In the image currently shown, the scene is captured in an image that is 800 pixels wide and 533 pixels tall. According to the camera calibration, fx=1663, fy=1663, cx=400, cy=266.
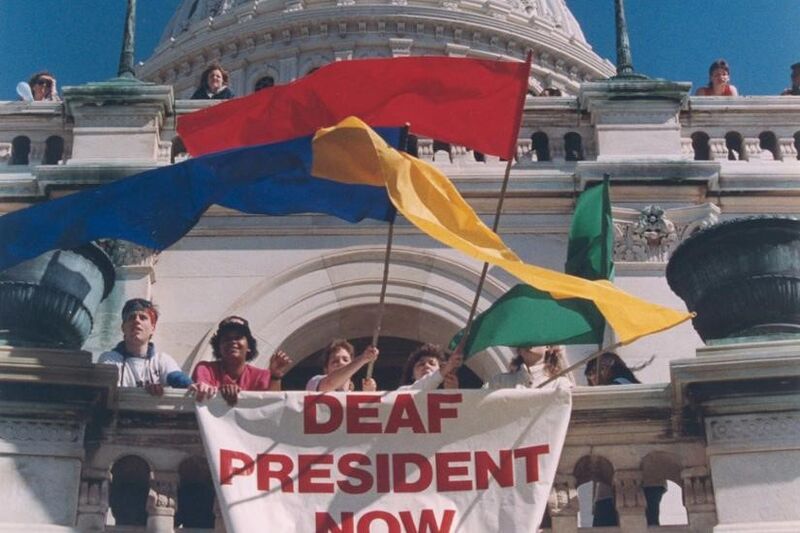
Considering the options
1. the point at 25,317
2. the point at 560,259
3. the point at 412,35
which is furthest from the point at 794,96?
the point at 412,35

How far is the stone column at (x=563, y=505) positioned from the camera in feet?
35.4

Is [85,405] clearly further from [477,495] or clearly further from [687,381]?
[687,381]

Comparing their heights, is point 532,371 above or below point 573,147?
below

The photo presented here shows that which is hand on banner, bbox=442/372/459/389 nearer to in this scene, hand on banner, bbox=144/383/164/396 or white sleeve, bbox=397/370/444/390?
white sleeve, bbox=397/370/444/390

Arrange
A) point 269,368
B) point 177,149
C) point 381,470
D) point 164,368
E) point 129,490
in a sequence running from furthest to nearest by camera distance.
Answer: point 177,149 → point 164,368 → point 269,368 → point 129,490 → point 381,470

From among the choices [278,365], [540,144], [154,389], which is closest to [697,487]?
[278,365]

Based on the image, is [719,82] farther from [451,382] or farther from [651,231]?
[451,382]

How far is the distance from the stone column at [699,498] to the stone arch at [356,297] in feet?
21.0

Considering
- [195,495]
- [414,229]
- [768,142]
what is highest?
[768,142]

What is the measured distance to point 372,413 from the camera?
1078cm

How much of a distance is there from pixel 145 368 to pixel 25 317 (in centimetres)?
103

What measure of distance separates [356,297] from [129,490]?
6427mm

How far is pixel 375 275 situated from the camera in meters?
17.6

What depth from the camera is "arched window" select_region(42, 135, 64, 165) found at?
1897 centimetres
